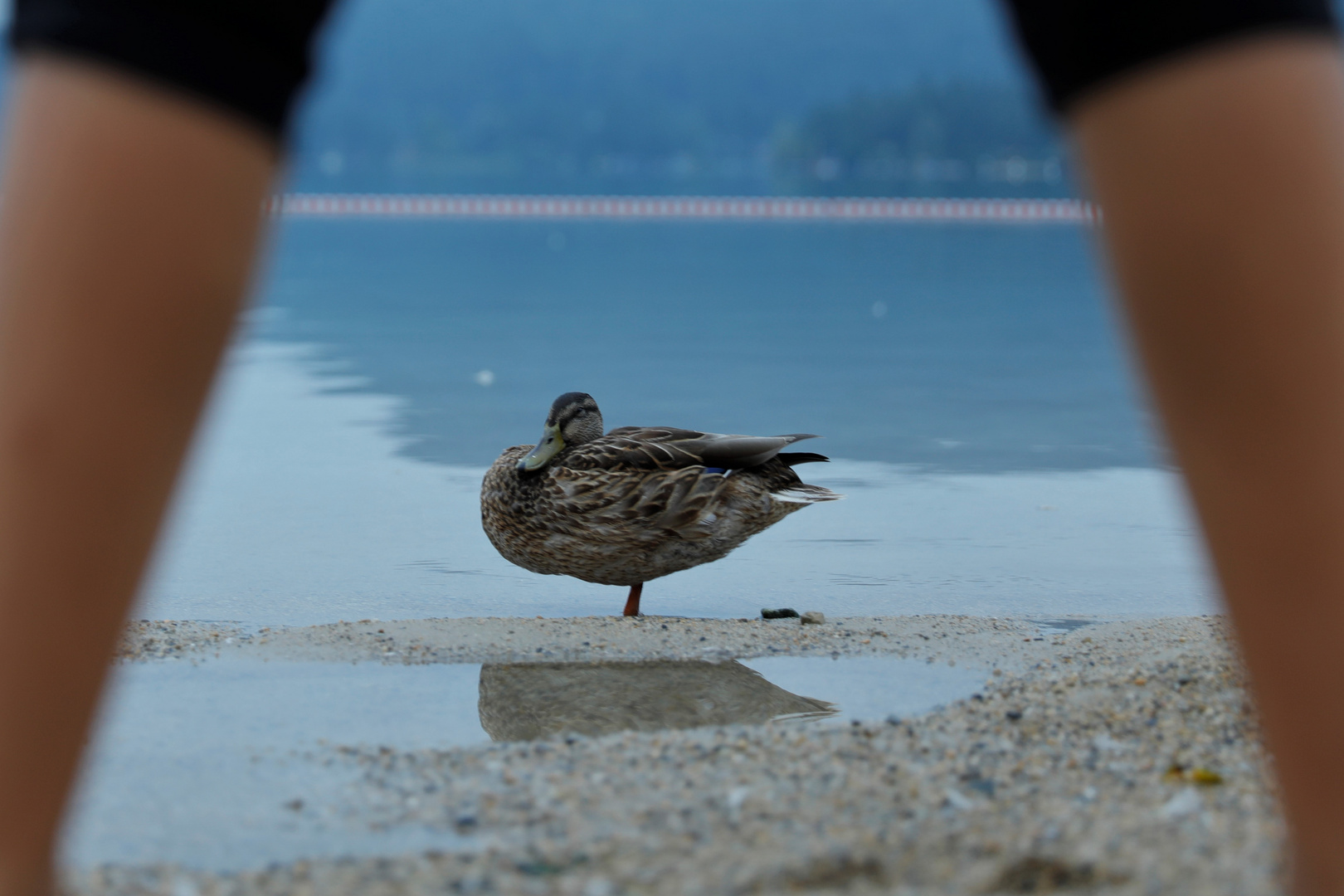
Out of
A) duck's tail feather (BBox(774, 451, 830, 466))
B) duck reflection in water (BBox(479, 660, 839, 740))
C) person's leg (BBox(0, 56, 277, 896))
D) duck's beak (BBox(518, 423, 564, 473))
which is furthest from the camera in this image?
duck's tail feather (BBox(774, 451, 830, 466))

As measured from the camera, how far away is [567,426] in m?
4.72

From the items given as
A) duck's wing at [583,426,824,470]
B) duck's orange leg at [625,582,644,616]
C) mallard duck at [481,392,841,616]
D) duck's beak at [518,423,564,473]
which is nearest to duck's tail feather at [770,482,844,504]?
mallard duck at [481,392,841,616]

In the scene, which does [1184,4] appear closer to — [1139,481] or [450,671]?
[450,671]

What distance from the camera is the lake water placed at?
4.51m

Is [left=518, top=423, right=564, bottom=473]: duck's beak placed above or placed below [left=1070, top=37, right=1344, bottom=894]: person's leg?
below

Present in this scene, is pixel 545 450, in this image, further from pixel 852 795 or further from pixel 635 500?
pixel 852 795

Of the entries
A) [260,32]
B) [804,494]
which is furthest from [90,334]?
[804,494]

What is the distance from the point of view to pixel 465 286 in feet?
50.2

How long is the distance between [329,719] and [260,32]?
2.30 metres

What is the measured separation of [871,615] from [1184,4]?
3398mm

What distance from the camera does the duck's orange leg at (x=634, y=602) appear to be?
4271mm

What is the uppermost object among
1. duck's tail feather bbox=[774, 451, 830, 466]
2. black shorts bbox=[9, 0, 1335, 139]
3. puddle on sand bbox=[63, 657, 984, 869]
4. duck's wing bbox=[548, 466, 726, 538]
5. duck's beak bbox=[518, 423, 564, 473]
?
black shorts bbox=[9, 0, 1335, 139]

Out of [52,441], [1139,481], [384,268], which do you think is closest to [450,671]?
[52,441]

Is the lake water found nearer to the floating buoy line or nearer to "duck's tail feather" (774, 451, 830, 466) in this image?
"duck's tail feather" (774, 451, 830, 466)
